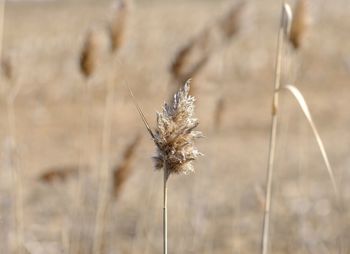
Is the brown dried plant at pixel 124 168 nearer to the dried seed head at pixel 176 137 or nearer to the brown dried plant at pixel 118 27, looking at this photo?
the brown dried plant at pixel 118 27

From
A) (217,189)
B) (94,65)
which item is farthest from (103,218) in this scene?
(217,189)

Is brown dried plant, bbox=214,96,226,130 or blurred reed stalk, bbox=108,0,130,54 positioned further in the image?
brown dried plant, bbox=214,96,226,130

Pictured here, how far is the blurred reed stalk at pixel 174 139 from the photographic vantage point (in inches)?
52.5

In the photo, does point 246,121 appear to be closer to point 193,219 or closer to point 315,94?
point 315,94

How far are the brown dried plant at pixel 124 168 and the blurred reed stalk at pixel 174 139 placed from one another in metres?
1.50

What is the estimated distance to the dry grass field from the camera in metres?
3.80

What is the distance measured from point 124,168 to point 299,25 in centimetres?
96

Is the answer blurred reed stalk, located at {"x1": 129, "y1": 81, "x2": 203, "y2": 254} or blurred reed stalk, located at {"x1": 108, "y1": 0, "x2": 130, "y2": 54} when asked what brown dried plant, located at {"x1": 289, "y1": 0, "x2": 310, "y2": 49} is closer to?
blurred reed stalk, located at {"x1": 108, "y1": 0, "x2": 130, "y2": 54}

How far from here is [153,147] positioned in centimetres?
1066

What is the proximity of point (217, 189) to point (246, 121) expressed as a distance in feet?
19.3

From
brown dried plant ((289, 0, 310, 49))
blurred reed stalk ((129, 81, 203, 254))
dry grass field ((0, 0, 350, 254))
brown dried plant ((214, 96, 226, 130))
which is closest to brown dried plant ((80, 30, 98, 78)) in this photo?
dry grass field ((0, 0, 350, 254))

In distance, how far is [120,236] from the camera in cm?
593

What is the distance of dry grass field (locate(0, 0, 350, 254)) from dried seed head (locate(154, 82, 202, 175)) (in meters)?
0.11

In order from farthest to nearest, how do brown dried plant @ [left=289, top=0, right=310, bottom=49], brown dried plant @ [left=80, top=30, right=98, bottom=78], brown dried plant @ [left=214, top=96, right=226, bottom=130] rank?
brown dried plant @ [left=214, top=96, right=226, bottom=130]
brown dried plant @ [left=80, top=30, right=98, bottom=78]
brown dried plant @ [left=289, top=0, right=310, bottom=49]
